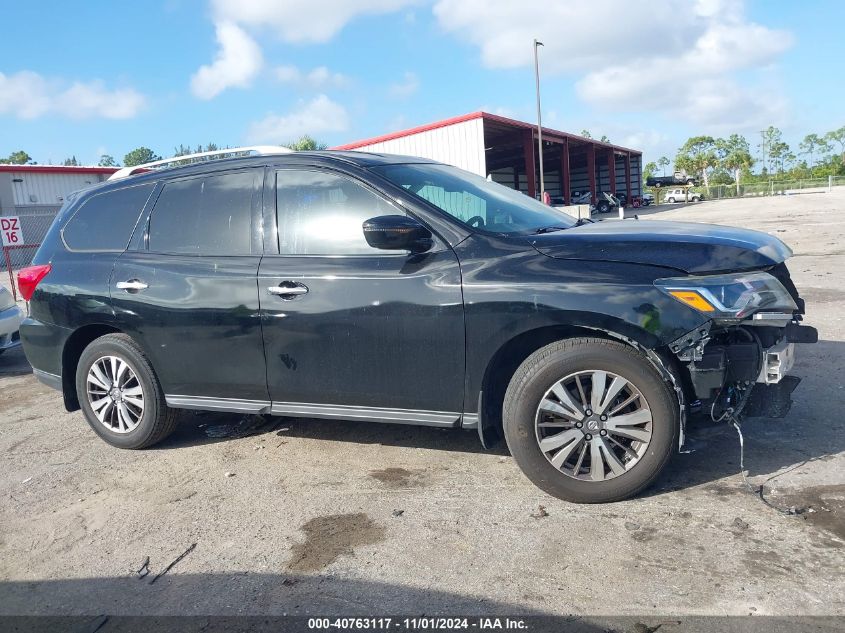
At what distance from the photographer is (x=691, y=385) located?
352cm

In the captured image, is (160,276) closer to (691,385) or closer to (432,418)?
(432,418)

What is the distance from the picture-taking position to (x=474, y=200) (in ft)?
14.1

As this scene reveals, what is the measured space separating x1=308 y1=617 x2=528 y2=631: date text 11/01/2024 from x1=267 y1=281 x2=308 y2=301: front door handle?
1.86 meters

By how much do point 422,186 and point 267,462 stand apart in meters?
2.00

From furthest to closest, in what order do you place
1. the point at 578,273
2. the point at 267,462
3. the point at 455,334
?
the point at 267,462 < the point at 455,334 < the point at 578,273

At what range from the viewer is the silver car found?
8102 millimetres

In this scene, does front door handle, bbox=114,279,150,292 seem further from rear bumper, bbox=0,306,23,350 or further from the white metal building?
the white metal building

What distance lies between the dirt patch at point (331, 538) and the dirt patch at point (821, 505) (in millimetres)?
1977

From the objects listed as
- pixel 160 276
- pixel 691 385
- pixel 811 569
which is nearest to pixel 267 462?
pixel 160 276

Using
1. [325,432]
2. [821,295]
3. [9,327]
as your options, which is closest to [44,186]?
[9,327]

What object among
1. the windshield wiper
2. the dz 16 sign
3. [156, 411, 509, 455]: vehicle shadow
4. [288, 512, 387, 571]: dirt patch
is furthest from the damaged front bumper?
the dz 16 sign

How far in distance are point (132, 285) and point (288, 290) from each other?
1238mm

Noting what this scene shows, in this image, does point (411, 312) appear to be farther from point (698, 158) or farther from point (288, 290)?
point (698, 158)

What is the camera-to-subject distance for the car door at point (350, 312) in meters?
3.77
